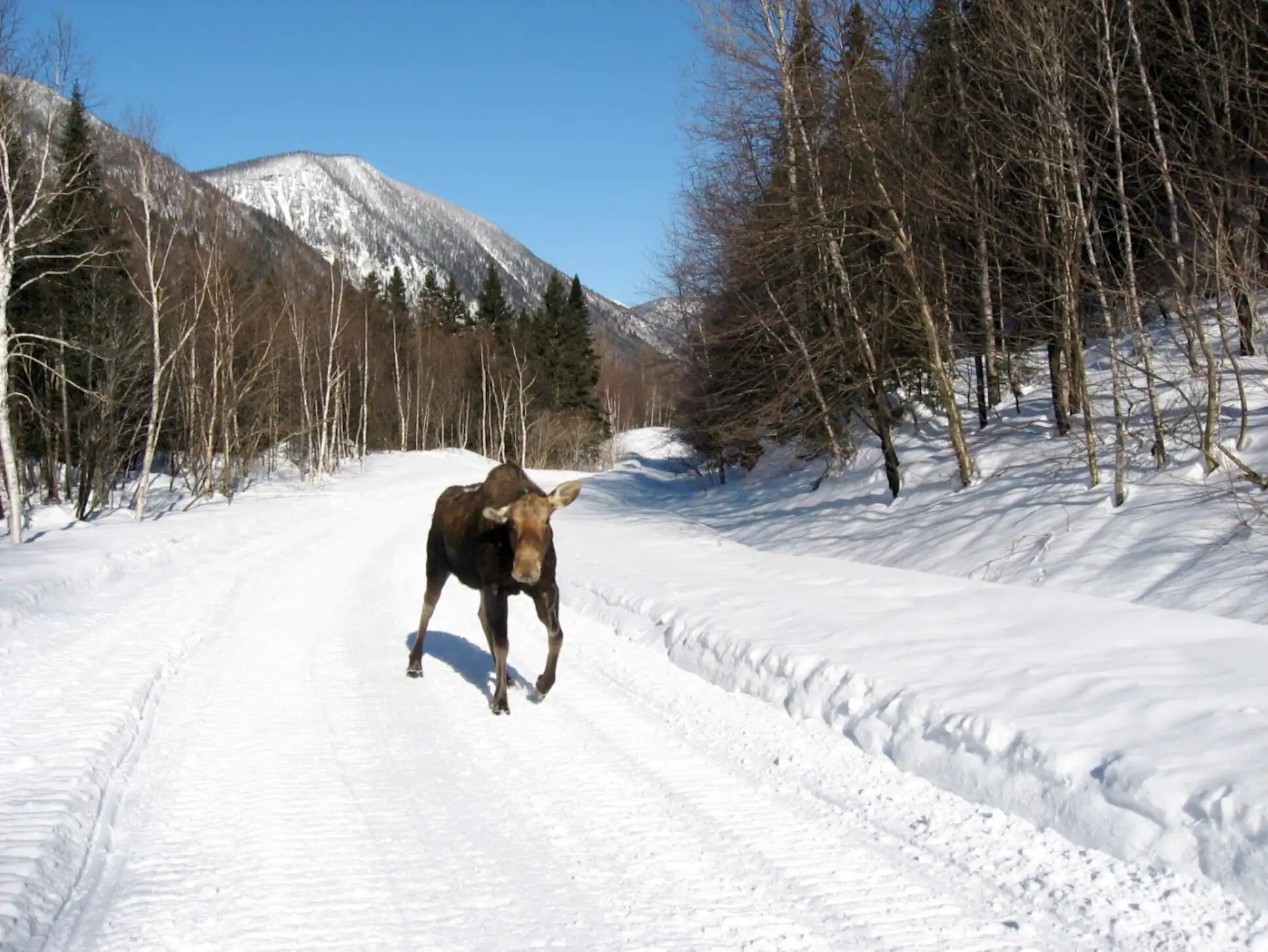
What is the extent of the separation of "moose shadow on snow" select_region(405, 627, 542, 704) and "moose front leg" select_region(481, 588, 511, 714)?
147mm

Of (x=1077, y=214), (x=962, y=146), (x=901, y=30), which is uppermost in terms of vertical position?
(x=901, y=30)

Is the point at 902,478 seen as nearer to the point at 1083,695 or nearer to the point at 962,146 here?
the point at 962,146

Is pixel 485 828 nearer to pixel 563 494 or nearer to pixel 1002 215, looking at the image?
pixel 563 494

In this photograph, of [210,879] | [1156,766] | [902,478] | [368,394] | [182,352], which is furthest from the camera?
[368,394]

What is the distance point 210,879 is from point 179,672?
170 inches

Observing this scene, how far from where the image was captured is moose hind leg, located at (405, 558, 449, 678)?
25.6 ft

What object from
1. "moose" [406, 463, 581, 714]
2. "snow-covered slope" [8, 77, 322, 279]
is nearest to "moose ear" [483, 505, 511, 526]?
"moose" [406, 463, 581, 714]

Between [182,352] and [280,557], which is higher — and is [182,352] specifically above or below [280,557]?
above

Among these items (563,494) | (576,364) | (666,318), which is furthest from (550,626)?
(576,364)

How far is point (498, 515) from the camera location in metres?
6.47

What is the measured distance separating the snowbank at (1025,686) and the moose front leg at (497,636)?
1.95m

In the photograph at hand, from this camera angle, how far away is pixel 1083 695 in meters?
5.34

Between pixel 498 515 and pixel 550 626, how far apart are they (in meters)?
1.19

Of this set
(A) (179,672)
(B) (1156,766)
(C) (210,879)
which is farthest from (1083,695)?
(A) (179,672)
